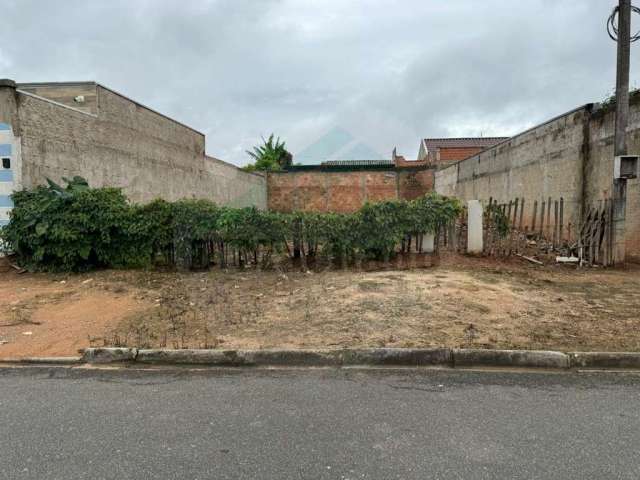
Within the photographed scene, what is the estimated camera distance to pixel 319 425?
3.07m

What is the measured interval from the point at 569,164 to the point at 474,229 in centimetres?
359

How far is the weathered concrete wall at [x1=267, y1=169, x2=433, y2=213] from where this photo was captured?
26.8m

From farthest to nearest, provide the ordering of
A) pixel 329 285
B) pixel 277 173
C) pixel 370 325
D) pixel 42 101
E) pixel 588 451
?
pixel 277 173, pixel 42 101, pixel 329 285, pixel 370 325, pixel 588 451

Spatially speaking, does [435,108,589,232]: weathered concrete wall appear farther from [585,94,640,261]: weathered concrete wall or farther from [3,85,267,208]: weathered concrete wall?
[3,85,267,208]: weathered concrete wall

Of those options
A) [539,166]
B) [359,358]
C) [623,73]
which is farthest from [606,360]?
[539,166]

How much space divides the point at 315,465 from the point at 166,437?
3.63 ft

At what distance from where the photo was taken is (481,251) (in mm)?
9977

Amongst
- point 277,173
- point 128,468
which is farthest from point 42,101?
point 277,173

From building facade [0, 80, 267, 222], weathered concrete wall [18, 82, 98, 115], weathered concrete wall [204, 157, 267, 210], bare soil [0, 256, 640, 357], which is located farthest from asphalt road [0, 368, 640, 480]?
weathered concrete wall [204, 157, 267, 210]

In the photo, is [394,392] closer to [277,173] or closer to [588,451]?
[588,451]

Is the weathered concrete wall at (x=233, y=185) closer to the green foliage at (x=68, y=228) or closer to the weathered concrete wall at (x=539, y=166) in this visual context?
the green foliage at (x=68, y=228)

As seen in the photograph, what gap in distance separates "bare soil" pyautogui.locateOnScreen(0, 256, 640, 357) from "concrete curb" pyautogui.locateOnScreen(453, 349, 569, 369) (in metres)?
0.25

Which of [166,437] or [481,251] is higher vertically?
[481,251]

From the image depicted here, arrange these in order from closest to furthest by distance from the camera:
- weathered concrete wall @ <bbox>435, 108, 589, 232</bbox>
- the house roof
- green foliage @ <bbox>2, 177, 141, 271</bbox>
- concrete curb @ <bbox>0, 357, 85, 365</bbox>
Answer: concrete curb @ <bbox>0, 357, 85, 365</bbox> → green foliage @ <bbox>2, 177, 141, 271</bbox> → weathered concrete wall @ <bbox>435, 108, 589, 232</bbox> → the house roof
